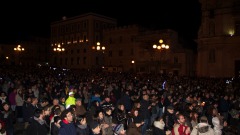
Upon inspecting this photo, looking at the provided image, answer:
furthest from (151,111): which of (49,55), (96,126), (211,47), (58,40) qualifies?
(49,55)

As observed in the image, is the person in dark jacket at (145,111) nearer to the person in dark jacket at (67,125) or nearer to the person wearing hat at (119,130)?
the person wearing hat at (119,130)

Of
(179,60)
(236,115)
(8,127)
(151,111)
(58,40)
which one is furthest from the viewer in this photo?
(58,40)

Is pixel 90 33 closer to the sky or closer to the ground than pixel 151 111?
closer to the sky

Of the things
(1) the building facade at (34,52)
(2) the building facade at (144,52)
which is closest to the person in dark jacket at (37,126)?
(2) the building facade at (144,52)

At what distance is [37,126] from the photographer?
634 cm

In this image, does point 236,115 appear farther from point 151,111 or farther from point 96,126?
point 96,126

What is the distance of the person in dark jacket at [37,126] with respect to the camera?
20.6 feet

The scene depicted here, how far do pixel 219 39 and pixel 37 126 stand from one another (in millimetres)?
36426

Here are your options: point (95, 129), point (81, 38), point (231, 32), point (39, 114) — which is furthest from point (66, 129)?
point (81, 38)

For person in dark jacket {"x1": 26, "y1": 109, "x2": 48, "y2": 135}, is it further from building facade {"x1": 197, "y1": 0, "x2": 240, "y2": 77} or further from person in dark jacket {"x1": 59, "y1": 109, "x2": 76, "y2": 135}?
building facade {"x1": 197, "y1": 0, "x2": 240, "y2": 77}

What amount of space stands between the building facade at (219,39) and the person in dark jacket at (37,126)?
3490 centimetres

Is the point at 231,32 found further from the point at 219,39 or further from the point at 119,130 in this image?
the point at 119,130

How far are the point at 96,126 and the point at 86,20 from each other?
188ft

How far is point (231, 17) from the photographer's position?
1475 inches
